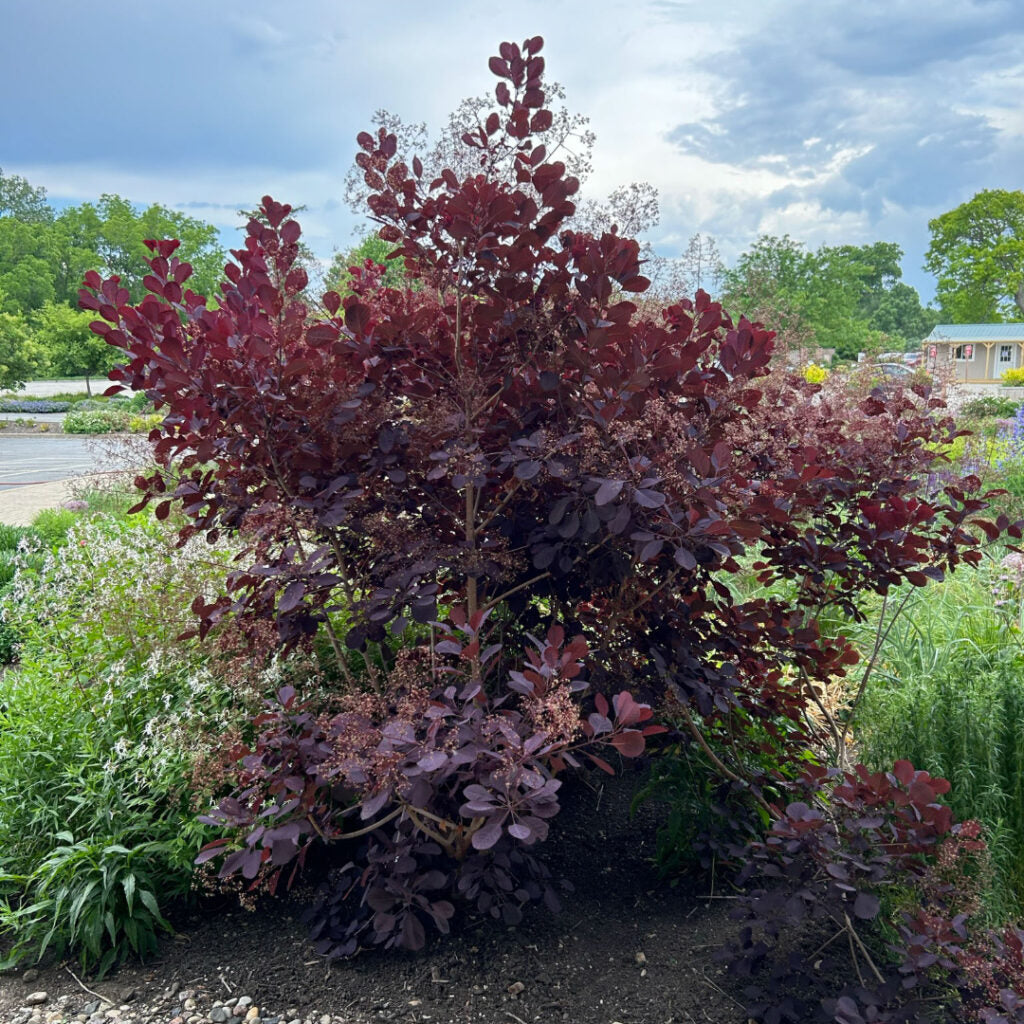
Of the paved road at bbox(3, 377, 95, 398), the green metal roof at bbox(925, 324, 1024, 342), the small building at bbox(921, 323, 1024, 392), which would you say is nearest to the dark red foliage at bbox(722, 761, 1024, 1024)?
the paved road at bbox(3, 377, 95, 398)

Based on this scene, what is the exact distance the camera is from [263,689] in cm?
247

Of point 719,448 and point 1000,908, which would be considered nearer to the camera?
point 719,448

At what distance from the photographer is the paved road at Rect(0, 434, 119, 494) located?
15.0 metres

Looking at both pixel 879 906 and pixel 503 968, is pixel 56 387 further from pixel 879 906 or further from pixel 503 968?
pixel 879 906

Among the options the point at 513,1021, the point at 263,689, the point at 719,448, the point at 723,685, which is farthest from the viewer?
the point at 263,689

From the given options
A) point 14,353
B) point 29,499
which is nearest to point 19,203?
point 14,353

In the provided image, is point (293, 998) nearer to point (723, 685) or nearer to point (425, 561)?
point (425, 561)

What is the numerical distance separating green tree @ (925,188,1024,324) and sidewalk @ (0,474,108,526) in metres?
51.4

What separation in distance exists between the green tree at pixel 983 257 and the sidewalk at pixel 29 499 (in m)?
51.4

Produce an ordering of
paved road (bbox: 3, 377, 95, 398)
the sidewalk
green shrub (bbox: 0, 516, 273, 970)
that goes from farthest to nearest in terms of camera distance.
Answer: paved road (bbox: 3, 377, 95, 398) → the sidewalk → green shrub (bbox: 0, 516, 273, 970)

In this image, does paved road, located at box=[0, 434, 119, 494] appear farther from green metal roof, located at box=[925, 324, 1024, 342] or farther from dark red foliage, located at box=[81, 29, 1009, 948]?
green metal roof, located at box=[925, 324, 1024, 342]

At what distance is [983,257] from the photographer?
159 ft

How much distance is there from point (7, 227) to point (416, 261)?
61.9 meters

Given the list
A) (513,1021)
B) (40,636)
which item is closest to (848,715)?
(513,1021)
